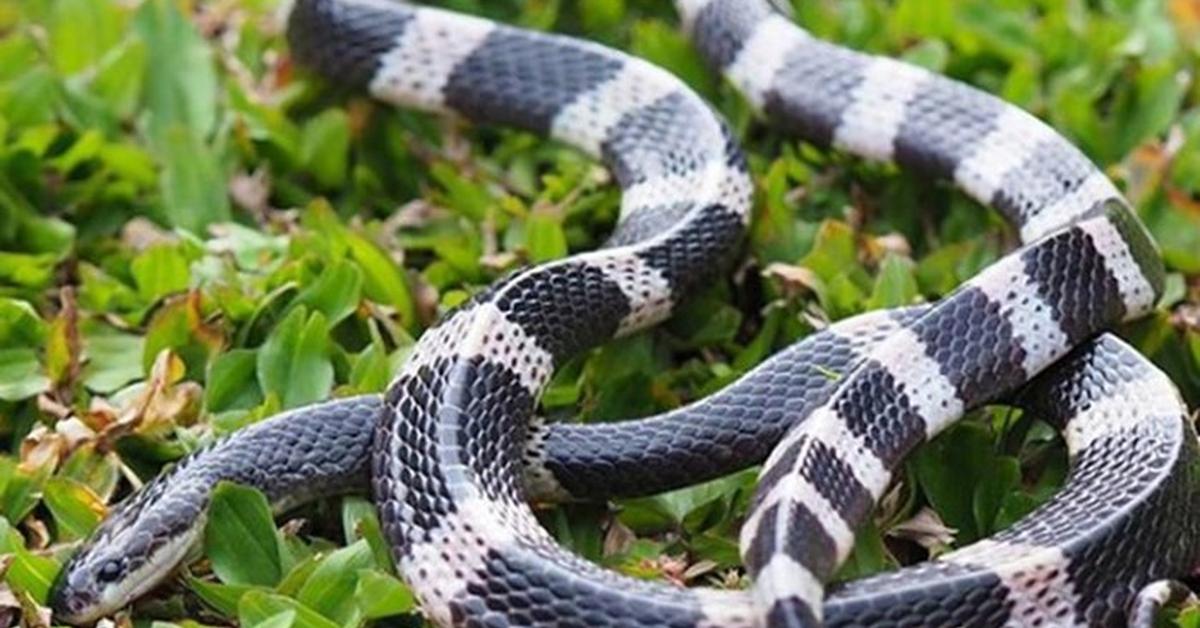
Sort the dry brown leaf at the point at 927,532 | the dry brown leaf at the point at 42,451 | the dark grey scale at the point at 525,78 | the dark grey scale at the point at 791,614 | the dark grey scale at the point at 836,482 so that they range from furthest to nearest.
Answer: the dark grey scale at the point at 525,78, the dry brown leaf at the point at 42,451, the dry brown leaf at the point at 927,532, the dark grey scale at the point at 836,482, the dark grey scale at the point at 791,614

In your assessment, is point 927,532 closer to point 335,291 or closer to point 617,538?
point 617,538

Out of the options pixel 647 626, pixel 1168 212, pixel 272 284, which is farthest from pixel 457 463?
pixel 1168 212

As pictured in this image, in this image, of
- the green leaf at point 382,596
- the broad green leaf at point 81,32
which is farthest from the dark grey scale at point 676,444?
the broad green leaf at point 81,32

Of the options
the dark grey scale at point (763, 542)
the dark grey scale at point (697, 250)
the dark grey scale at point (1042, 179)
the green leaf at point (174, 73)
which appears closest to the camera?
the dark grey scale at point (763, 542)

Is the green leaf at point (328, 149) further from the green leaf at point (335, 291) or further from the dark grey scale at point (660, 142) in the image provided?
the green leaf at point (335, 291)

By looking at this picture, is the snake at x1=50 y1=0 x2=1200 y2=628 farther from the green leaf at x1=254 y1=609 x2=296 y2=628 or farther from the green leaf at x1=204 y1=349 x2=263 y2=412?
the green leaf at x1=204 y1=349 x2=263 y2=412

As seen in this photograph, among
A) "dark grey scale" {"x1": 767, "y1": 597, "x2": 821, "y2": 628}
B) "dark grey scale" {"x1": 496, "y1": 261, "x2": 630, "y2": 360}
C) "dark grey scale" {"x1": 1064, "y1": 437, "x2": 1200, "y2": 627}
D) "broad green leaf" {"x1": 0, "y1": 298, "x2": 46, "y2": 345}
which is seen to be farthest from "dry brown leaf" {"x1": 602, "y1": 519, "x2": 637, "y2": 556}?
"broad green leaf" {"x1": 0, "y1": 298, "x2": 46, "y2": 345}
